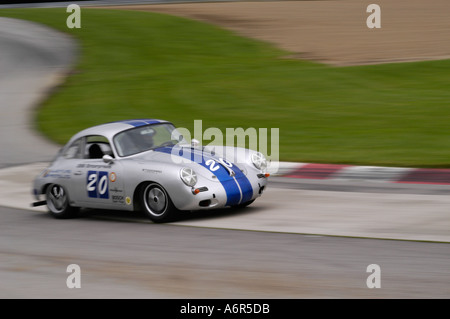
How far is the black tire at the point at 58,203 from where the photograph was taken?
9.75m

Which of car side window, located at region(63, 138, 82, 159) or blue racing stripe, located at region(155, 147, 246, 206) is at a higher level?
car side window, located at region(63, 138, 82, 159)

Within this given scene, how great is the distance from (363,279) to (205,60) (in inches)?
735

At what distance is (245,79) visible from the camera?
2056cm

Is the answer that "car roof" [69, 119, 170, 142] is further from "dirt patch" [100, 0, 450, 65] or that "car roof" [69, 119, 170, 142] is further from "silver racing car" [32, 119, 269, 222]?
"dirt patch" [100, 0, 450, 65]

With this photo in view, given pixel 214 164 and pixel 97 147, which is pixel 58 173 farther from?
pixel 214 164

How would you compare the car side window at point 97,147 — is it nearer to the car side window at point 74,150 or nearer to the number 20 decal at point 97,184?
the car side window at point 74,150

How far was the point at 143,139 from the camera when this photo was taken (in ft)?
30.9

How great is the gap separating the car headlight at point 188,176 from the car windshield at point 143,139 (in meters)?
0.94

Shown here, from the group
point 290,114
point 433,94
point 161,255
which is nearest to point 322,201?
point 161,255

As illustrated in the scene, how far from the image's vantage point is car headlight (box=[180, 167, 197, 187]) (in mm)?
8484

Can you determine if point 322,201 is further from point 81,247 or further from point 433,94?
point 433,94

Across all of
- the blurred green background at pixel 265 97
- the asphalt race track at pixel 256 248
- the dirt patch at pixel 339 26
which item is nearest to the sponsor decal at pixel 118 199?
the asphalt race track at pixel 256 248

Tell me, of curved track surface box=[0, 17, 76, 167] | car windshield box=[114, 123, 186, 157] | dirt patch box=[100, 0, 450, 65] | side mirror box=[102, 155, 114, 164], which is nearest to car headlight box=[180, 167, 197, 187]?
car windshield box=[114, 123, 186, 157]

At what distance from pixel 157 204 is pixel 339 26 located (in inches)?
872
